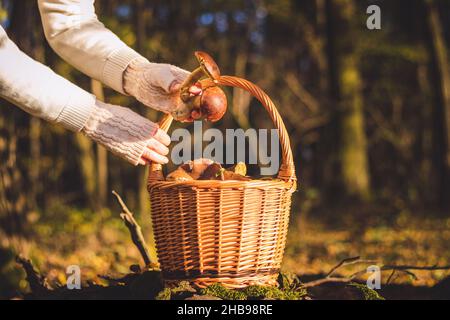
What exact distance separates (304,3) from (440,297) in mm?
11637

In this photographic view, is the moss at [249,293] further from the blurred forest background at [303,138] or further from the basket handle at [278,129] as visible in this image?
the blurred forest background at [303,138]

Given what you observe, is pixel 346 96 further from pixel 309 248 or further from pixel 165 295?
pixel 165 295

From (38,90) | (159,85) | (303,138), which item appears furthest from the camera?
(303,138)

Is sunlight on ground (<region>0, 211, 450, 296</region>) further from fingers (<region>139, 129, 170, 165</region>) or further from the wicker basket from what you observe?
fingers (<region>139, 129, 170, 165</region>)

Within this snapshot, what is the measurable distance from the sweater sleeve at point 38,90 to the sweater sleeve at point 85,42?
0.26 metres

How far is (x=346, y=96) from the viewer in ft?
36.2

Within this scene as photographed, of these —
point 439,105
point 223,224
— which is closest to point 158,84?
point 223,224

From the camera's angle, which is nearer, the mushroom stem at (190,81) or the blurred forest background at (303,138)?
the mushroom stem at (190,81)

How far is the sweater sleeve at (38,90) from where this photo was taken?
2.44 meters

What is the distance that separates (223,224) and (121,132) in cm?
59

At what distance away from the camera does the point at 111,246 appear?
22.9 feet

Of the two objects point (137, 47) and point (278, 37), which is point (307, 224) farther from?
point (278, 37)

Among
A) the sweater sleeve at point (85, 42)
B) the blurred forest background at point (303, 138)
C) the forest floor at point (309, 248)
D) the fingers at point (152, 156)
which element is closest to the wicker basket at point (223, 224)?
the fingers at point (152, 156)
